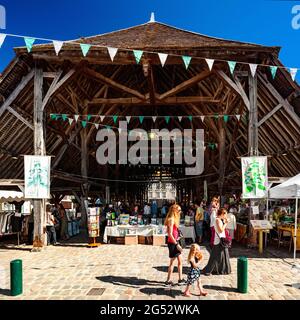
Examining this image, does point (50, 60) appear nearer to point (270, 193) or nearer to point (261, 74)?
point (261, 74)

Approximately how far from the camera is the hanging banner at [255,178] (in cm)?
841

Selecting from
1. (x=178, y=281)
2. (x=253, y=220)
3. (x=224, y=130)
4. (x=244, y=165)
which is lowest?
(x=178, y=281)

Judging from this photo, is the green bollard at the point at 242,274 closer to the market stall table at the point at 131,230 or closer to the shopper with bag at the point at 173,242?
the shopper with bag at the point at 173,242

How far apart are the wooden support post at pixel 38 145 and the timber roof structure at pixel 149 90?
0.21 metres

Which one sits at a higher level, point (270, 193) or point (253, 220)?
point (270, 193)

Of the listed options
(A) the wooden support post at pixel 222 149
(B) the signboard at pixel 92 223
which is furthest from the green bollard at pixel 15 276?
(A) the wooden support post at pixel 222 149

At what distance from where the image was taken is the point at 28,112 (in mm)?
10469

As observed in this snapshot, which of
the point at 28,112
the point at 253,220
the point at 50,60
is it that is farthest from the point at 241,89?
the point at 28,112

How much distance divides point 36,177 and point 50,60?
3477 millimetres

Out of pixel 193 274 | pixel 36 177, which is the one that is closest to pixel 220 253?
pixel 193 274

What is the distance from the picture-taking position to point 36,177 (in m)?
8.62

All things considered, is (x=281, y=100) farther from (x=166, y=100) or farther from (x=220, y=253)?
(x=220, y=253)

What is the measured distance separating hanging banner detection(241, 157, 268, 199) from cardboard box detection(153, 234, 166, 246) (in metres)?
2.84
